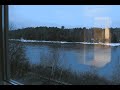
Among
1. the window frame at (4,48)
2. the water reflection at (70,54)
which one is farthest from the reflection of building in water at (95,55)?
the window frame at (4,48)

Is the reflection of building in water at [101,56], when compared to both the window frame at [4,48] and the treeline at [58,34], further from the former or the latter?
the window frame at [4,48]

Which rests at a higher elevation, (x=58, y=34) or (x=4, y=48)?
(x=58, y=34)

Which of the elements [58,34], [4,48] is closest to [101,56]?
[58,34]

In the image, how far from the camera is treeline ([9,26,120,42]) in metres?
3.19

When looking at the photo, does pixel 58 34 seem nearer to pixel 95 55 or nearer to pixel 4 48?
pixel 95 55

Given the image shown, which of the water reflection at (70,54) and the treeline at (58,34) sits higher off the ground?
the treeline at (58,34)

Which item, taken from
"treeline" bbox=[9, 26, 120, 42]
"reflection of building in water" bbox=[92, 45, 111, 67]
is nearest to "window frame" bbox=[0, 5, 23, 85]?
"treeline" bbox=[9, 26, 120, 42]

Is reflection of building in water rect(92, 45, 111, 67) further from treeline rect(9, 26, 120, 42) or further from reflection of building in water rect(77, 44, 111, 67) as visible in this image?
treeline rect(9, 26, 120, 42)

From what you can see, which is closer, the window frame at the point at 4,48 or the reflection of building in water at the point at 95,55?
the reflection of building in water at the point at 95,55

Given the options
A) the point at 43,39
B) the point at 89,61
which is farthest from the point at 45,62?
the point at 89,61

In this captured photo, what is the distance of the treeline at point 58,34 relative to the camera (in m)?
3.19

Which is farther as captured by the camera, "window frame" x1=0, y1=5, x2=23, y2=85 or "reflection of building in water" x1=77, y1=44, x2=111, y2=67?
"window frame" x1=0, y1=5, x2=23, y2=85

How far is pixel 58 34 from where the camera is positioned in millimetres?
3262
